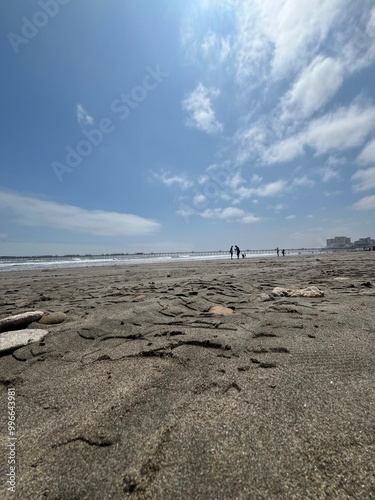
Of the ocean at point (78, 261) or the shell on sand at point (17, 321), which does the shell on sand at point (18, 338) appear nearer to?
the shell on sand at point (17, 321)

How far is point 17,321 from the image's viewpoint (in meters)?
3.48

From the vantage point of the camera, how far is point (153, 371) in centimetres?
219

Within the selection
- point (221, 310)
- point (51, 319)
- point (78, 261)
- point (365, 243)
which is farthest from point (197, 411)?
point (365, 243)

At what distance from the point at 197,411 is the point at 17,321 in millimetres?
3212

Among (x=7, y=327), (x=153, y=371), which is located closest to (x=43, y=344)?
→ (x=7, y=327)

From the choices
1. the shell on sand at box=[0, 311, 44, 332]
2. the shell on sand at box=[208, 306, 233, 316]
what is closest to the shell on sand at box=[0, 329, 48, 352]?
the shell on sand at box=[0, 311, 44, 332]

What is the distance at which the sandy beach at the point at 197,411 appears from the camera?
3.80 feet

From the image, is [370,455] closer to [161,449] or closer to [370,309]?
[161,449]

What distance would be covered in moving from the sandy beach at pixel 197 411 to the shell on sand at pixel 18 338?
116mm

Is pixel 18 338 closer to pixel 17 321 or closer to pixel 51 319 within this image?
pixel 17 321

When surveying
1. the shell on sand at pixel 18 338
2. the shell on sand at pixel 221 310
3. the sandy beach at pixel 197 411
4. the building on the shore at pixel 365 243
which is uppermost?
the building on the shore at pixel 365 243

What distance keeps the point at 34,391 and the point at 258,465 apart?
183cm

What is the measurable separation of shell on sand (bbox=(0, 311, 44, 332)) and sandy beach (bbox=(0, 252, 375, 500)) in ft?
2.85

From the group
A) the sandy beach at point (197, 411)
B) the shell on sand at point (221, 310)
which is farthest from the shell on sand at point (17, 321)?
the shell on sand at point (221, 310)
